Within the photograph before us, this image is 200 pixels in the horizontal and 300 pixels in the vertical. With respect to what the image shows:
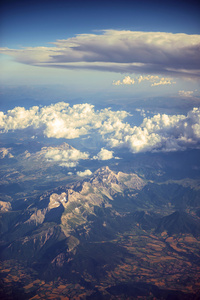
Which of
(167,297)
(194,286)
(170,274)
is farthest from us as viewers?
(170,274)

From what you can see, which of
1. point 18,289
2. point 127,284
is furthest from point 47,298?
point 127,284

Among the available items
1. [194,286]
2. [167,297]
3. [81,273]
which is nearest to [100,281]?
[81,273]

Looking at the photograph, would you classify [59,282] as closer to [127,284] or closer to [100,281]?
[100,281]

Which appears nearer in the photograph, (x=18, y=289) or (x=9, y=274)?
(x=18, y=289)

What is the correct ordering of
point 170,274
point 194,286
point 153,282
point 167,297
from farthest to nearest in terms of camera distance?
point 170,274 → point 153,282 → point 194,286 → point 167,297

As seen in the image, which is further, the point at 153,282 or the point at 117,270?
the point at 117,270

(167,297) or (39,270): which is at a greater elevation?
(167,297)

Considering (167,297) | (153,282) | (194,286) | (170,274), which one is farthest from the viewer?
(170,274)

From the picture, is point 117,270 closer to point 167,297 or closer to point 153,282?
point 153,282
